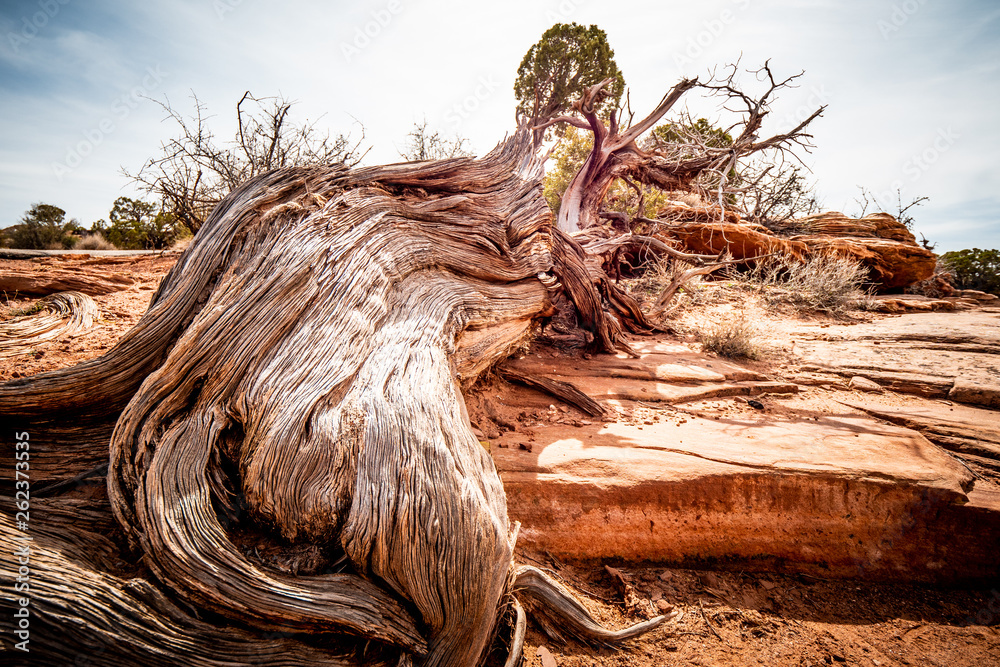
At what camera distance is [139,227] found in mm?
10578

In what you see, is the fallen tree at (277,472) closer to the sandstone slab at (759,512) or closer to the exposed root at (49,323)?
the sandstone slab at (759,512)

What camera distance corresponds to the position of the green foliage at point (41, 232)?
10430 mm

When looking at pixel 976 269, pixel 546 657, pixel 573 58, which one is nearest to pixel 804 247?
pixel 976 269

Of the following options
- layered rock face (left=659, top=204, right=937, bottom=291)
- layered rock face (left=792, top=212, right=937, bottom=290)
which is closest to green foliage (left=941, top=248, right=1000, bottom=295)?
layered rock face (left=792, top=212, right=937, bottom=290)

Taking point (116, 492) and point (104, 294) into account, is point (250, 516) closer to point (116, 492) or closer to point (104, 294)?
point (116, 492)

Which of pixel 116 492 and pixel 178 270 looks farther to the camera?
pixel 178 270

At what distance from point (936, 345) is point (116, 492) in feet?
24.3

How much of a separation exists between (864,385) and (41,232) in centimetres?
1606

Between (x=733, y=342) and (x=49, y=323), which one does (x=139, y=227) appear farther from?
(x=733, y=342)

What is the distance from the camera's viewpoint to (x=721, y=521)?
9.13ft

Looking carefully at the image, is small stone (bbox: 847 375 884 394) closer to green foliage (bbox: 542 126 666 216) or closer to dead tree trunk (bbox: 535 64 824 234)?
dead tree trunk (bbox: 535 64 824 234)

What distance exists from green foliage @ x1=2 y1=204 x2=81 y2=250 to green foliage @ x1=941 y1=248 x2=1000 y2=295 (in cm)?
2180

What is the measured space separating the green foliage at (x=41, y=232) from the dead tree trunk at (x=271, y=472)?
39.0 ft

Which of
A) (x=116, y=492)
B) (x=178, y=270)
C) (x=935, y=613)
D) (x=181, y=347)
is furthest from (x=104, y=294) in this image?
(x=935, y=613)
